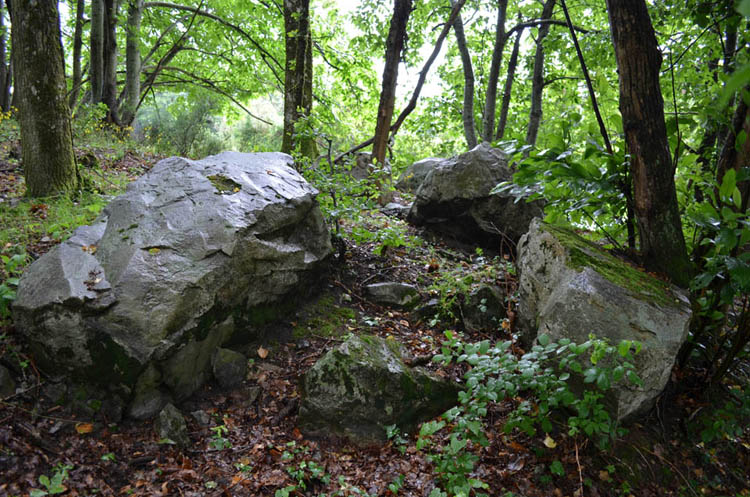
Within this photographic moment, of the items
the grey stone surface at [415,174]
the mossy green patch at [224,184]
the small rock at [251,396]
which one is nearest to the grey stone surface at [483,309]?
the small rock at [251,396]

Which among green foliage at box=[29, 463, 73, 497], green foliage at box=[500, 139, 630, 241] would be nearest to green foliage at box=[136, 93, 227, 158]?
green foliage at box=[29, 463, 73, 497]

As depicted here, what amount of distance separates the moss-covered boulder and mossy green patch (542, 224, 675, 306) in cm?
145

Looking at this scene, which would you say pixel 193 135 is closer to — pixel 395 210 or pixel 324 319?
pixel 395 210

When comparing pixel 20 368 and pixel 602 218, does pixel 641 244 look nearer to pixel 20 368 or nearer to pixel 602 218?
pixel 602 218

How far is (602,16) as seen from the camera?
453 inches

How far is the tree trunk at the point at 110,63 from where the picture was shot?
10.2 meters

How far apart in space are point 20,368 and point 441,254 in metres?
4.65

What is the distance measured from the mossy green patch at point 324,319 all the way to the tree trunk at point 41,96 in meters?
3.60

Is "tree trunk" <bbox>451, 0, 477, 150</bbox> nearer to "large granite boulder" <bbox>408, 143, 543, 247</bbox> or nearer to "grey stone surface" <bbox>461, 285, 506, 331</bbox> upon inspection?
"large granite boulder" <bbox>408, 143, 543, 247</bbox>

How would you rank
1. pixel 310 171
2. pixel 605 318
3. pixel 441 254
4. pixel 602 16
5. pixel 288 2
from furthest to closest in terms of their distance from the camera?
pixel 602 16, pixel 288 2, pixel 441 254, pixel 310 171, pixel 605 318

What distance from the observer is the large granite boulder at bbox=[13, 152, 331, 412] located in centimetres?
302

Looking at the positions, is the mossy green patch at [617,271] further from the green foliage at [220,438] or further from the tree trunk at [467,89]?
the tree trunk at [467,89]

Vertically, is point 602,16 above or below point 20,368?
above

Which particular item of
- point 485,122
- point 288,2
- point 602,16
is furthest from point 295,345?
point 602,16
